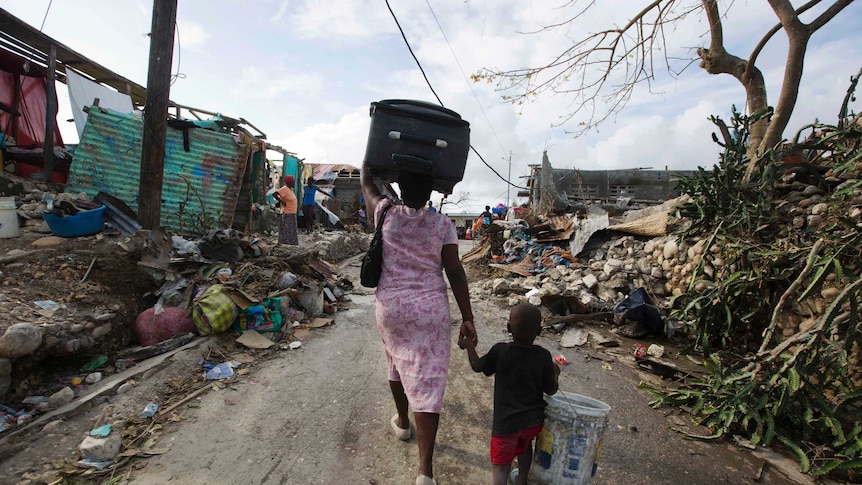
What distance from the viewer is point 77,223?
4.62 meters

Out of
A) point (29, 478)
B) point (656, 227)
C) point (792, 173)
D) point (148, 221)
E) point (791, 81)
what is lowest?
point (29, 478)

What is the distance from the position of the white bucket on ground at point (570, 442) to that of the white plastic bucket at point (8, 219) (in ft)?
18.7

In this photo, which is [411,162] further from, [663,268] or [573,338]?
[663,268]

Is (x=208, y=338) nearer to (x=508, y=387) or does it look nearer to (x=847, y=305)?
(x=508, y=387)

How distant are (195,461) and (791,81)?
7.65 metres

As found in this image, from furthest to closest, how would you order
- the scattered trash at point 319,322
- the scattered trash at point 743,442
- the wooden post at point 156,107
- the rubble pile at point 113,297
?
the scattered trash at point 319,322 < the wooden post at point 156,107 < the rubble pile at point 113,297 < the scattered trash at point 743,442

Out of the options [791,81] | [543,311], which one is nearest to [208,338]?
[543,311]

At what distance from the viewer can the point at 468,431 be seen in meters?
2.80

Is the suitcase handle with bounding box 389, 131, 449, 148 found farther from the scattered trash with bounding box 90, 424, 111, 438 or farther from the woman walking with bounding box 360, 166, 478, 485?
the scattered trash with bounding box 90, 424, 111, 438

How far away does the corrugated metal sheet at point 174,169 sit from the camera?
658cm

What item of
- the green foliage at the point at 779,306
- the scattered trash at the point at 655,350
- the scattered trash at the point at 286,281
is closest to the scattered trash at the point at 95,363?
the scattered trash at the point at 286,281

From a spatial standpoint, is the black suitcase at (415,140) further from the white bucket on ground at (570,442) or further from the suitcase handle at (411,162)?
the white bucket on ground at (570,442)

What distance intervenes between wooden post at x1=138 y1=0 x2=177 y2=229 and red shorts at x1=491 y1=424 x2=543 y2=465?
460 centimetres

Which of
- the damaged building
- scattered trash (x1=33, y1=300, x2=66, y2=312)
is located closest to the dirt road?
scattered trash (x1=33, y1=300, x2=66, y2=312)
